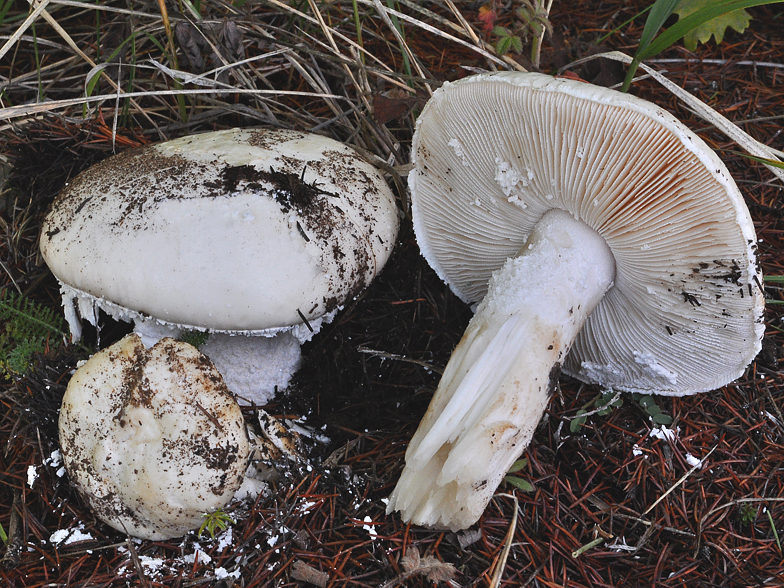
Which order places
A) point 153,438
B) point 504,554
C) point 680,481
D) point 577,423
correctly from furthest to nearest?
point 577,423 < point 680,481 < point 504,554 < point 153,438

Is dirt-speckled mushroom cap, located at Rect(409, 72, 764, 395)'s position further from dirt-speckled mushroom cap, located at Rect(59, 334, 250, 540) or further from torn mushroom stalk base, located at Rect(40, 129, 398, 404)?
dirt-speckled mushroom cap, located at Rect(59, 334, 250, 540)

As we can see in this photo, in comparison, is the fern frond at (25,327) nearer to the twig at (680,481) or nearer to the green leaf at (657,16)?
the twig at (680,481)

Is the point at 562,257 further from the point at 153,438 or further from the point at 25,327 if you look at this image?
the point at 25,327

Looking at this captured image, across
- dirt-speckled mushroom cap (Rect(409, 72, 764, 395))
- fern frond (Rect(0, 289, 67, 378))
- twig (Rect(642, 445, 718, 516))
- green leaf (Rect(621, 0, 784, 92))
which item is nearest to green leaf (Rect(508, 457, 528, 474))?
twig (Rect(642, 445, 718, 516))

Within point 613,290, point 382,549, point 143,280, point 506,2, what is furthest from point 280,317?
point 506,2

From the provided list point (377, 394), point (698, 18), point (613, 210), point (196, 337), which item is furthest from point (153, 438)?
point (698, 18)
